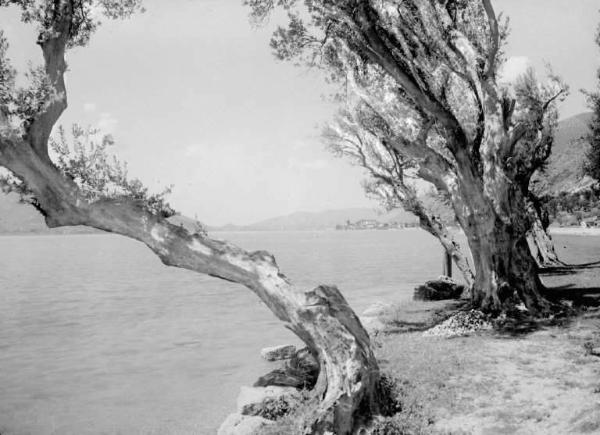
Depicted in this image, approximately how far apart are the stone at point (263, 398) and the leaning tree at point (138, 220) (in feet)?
A: 6.35

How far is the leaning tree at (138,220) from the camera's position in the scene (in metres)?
8.70

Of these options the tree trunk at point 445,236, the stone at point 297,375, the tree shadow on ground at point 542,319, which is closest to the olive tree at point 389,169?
the tree trunk at point 445,236

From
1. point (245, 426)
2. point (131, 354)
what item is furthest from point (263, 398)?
point (131, 354)

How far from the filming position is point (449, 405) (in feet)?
31.2

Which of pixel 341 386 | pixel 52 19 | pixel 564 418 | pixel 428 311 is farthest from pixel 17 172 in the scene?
pixel 428 311

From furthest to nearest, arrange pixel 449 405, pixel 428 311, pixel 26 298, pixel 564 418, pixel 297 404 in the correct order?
pixel 26 298, pixel 428 311, pixel 297 404, pixel 449 405, pixel 564 418

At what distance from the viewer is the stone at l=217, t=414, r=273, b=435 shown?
9.71 m

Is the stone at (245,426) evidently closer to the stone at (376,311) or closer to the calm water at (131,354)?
the calm water at (131,354)

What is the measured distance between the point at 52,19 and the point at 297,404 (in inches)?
370

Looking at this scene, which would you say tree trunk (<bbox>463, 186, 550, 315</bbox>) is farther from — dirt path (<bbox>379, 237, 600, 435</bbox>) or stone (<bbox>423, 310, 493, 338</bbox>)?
dirt path (<bbox>379, 237, 600, 435</bbox>)

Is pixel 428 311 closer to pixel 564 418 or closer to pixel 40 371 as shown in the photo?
pixel 564 418

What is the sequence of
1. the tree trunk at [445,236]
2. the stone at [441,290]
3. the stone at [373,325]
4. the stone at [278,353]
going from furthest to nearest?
the stone at [441,290]
the tree trunk at [445,236]
the stone at [373,325]
the stone at [278,353]

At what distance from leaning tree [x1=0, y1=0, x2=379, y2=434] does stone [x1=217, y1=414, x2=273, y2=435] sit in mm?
1579

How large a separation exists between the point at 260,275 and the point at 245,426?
10.4 feet
